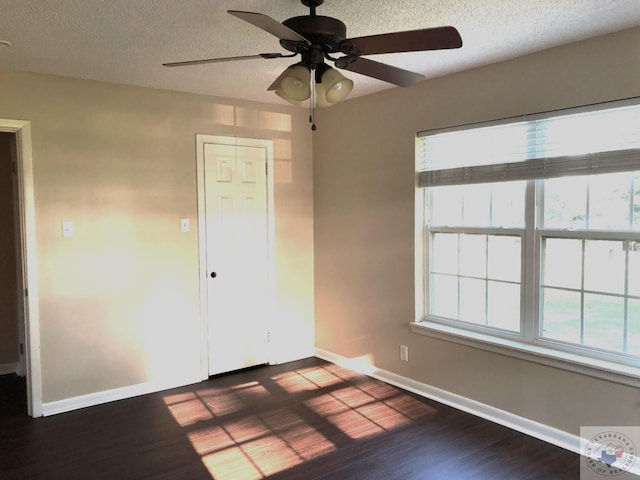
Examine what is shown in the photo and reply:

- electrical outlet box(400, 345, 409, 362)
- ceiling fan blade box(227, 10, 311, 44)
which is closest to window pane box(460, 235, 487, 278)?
electrical outlet box(400, 345, 409, 362)

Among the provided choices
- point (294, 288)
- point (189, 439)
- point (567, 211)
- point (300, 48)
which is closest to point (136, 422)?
point (189, 439)

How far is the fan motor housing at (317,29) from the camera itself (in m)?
1.88

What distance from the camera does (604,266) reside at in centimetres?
268

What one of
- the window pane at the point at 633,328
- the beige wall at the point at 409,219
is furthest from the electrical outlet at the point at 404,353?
the window pane at the point at 633,328

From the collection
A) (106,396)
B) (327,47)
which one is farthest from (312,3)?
(106,396)

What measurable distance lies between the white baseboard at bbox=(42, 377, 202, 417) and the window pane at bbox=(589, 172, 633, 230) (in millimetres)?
3212

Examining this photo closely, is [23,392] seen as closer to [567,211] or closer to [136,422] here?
[136,422]

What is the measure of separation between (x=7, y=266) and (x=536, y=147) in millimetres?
4473

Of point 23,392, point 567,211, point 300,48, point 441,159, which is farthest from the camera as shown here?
point 23,392

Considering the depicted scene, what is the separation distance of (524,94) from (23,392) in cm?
431

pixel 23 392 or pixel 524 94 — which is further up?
pixel 524 94

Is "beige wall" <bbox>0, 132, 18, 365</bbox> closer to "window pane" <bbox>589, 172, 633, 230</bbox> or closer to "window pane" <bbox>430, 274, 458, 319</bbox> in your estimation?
"window pane" <bbox>430, 274, 458, 319</bbox>

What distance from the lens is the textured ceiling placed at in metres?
2.18

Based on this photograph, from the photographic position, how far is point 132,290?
3.63m
